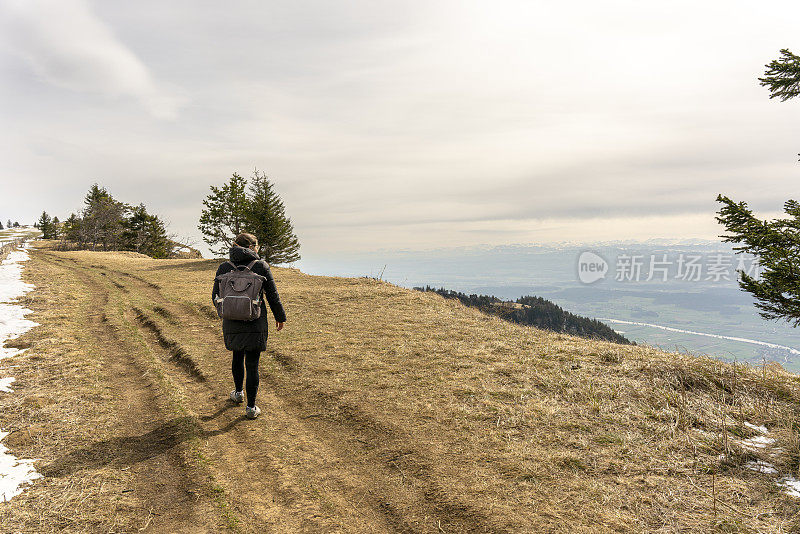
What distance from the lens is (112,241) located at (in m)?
60.4

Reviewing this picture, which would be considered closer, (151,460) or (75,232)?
(151,460)

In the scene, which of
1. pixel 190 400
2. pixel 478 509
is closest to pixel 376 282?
pixel 190 400

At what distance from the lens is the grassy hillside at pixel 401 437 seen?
3797 mm

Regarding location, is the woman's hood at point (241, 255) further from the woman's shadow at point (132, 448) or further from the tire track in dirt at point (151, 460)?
the tire track in dirt at point (151, 460)

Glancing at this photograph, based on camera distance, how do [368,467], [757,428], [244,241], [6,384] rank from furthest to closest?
[6,384]
[244,241]
[757,428]
[368,467]

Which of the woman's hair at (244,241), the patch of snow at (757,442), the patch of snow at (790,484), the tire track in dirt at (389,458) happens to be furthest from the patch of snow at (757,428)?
the woman's hair at (244,241)

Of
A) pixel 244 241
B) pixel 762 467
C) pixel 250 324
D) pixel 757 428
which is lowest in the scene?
pixel 762 467

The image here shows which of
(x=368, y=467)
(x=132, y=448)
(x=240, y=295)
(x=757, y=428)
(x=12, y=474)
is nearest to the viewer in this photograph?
(x=12, y=474)

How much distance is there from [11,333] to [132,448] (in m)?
8.18

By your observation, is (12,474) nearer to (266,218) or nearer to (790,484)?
(790,484)

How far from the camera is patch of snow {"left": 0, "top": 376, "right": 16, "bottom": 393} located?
6.56 meters

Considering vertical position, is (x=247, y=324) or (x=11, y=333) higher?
(x=247, y=324)

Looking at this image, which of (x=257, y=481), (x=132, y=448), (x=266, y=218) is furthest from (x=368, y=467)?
(x=266, y=218)

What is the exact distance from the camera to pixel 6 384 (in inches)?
268
